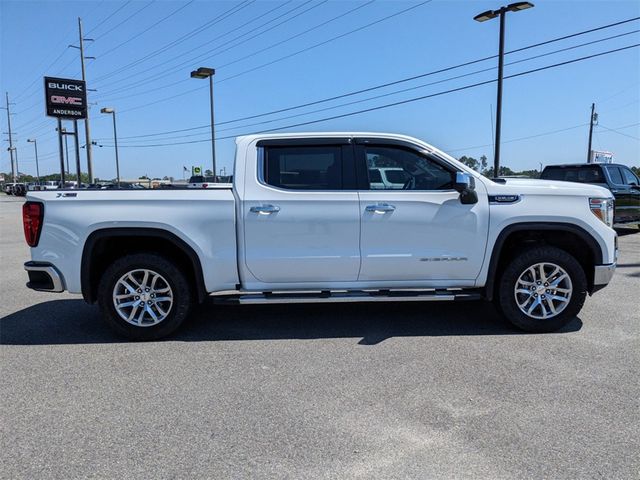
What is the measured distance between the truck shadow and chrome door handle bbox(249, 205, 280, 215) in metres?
1.28

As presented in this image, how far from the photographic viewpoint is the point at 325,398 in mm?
3715

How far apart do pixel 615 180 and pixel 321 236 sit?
1157 cm

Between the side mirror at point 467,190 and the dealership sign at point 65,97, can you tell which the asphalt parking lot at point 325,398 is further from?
the dealership sign at point 65,97

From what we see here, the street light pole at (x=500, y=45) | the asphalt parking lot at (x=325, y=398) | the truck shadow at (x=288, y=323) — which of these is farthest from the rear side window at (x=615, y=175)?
the truck shadow at (x=288, y=323)

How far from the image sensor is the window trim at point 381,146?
5086 millimetres

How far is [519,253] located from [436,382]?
1.99 m

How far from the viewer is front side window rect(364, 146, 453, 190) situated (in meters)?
5.14

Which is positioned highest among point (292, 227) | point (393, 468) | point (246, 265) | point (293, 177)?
point (293, 177)

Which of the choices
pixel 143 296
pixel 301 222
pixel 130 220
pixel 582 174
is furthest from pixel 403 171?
pixel 582 174

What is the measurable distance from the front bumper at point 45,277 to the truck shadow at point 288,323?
1.92 ft

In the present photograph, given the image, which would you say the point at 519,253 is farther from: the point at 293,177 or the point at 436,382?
the point at 293,177

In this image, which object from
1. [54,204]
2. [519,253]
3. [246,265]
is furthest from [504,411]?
[54,204]

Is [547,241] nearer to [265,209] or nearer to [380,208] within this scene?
[380,208]

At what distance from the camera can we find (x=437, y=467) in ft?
9.31
